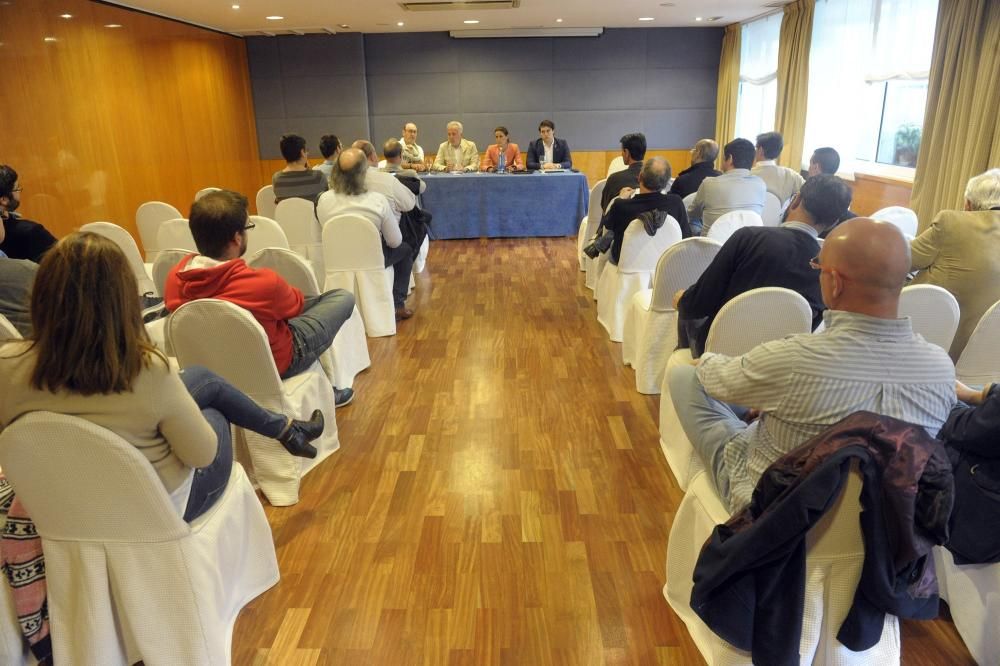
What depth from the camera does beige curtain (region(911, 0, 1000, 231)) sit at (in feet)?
15.8

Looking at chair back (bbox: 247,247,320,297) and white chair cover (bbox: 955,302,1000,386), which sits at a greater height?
chair back (bbox: 247,247,320,297)

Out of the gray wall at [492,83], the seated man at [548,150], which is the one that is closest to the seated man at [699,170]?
the seated man at [548,150]

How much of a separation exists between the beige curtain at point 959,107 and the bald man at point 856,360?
4395mm

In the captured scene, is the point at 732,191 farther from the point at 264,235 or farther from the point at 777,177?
the point at 264,235

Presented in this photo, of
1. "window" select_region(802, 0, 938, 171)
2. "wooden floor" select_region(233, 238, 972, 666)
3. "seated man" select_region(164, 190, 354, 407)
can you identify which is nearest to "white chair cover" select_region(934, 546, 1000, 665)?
"wooden floor" select_region(233, 238, 972, 666)

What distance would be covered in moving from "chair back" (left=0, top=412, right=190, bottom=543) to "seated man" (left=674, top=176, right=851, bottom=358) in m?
2.04

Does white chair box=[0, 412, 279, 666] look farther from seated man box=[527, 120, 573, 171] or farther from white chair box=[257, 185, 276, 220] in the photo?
seated man box=[527, 120, 573, 171]

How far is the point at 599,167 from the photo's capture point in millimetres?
11266

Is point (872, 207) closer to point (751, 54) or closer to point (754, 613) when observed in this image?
point (751, 54)

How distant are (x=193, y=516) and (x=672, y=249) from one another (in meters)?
2.36

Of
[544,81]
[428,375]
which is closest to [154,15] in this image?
[544,81]

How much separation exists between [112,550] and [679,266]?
2.61 meters

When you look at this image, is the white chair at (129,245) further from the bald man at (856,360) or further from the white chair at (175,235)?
the bald man at (856,360)

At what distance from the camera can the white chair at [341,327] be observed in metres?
3.17
